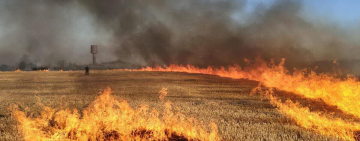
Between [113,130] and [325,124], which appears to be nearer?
[113,130]

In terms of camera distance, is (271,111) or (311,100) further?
(311,100)

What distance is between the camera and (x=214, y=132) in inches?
311

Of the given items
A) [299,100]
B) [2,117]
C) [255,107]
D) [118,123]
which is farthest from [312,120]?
[2,117]

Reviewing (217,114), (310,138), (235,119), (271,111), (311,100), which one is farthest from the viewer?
(311,100)

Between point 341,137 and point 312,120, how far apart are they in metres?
2.01

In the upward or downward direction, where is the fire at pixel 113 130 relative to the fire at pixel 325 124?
upward

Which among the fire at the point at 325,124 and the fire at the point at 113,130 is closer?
the fire at the point at 113,130

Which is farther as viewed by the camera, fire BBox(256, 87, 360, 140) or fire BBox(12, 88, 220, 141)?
fire BBox(256, 87, 360, 140)

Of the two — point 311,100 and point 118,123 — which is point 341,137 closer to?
point 118,123

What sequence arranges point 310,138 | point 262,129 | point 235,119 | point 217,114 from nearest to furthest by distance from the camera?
point 310,138 < point 262,129 < point 235,119 < point 217,114

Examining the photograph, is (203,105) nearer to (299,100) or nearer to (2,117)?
(299,100)

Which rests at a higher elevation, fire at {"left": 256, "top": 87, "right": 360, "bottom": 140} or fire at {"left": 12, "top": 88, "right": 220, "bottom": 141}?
fire at {"left": 12, "top": 88, "right": 220, "bottom": 141}

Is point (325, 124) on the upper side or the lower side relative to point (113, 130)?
lower

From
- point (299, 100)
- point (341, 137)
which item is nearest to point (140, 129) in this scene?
point (341, 137)
